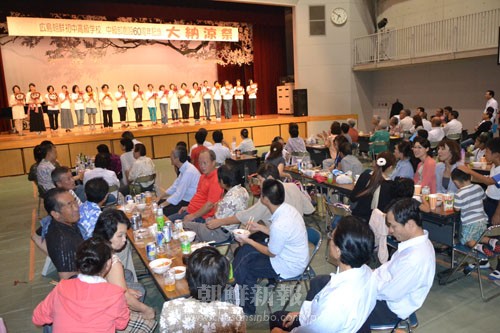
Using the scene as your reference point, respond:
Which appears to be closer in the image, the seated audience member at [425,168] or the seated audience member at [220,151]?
the seated audience member at [425,168]

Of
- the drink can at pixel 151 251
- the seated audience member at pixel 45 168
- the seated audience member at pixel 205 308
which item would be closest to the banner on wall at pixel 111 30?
the seated audience member at pixel 45 168

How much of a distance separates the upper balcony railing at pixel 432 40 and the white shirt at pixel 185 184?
348 inches

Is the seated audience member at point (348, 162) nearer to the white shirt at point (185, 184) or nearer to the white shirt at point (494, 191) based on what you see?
the white shirt at point (494, 191)

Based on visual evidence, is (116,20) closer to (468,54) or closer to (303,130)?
(303,130)

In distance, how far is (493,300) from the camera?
3514 millimetres

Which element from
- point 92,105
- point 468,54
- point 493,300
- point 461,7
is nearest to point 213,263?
point 493,300

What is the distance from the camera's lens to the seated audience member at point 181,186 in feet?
16.0

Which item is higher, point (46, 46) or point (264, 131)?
point (46, 46)

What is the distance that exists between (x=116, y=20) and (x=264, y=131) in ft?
20.9

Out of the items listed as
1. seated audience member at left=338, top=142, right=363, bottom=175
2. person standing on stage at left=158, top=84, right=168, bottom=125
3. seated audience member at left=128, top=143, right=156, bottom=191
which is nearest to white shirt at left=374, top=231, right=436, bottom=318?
seated audience member at left=338, top=142, right=363, bottom=175

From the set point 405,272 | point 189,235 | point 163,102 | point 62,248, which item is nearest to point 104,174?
point 189,235

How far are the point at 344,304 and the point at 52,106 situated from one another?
1223 centimetres

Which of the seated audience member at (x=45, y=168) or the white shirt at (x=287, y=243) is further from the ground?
the seated audience member at (x=45, y=168)

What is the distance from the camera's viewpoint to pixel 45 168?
5785 millimetres
